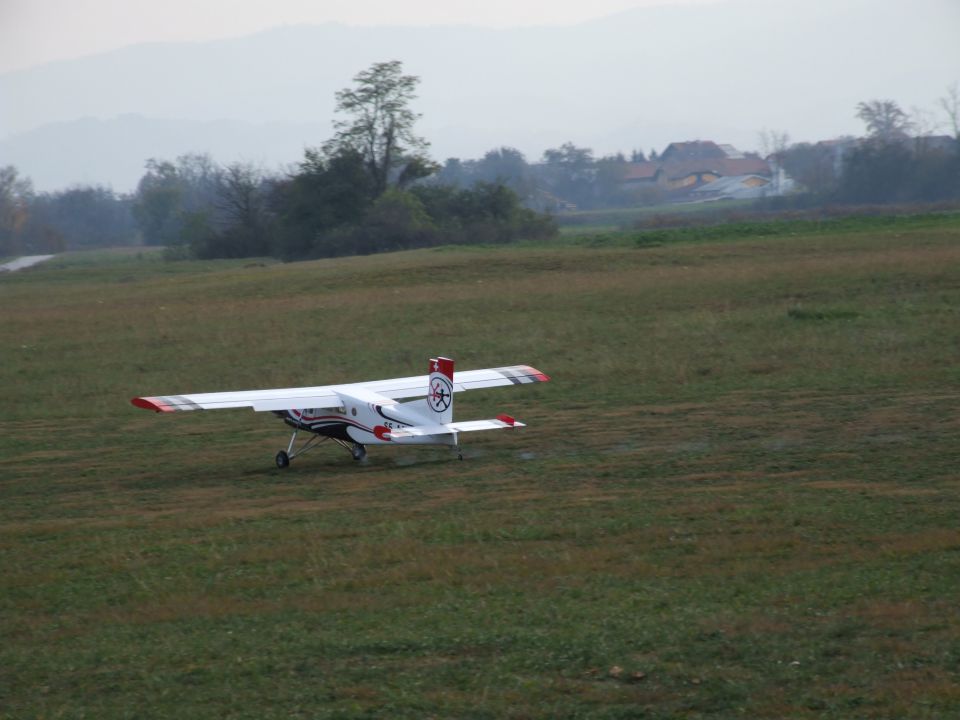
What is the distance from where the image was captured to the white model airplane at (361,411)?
16.7 metres

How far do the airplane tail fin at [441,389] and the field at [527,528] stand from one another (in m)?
0.84

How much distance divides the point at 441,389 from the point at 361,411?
4.76 ft

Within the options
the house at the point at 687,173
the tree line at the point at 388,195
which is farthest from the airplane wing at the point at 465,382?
the house at the point at 687,173

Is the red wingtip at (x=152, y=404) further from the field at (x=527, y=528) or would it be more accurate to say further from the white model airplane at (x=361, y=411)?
the field at (x=527, y=528)

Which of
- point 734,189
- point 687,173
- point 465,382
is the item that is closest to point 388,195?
point 465,382

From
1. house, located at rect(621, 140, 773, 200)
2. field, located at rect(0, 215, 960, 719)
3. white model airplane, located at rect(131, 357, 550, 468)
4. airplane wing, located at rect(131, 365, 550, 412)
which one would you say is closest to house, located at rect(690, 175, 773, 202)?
house, located at rect(621, 140, 773, 200)

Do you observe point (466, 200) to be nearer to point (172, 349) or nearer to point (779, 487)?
point (172, 349)

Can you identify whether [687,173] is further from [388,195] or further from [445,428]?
[445,428]

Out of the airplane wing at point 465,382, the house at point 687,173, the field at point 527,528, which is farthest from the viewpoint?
the house at point 687,173

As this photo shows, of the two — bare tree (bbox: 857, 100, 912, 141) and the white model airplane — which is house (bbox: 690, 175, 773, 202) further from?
the white model airplane

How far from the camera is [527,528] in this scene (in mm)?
12711

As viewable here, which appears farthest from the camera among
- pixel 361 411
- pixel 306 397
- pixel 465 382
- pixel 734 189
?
pixel 734 189

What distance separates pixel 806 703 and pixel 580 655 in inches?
70.0

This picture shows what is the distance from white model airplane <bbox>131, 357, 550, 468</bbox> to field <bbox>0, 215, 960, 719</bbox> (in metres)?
0.54
